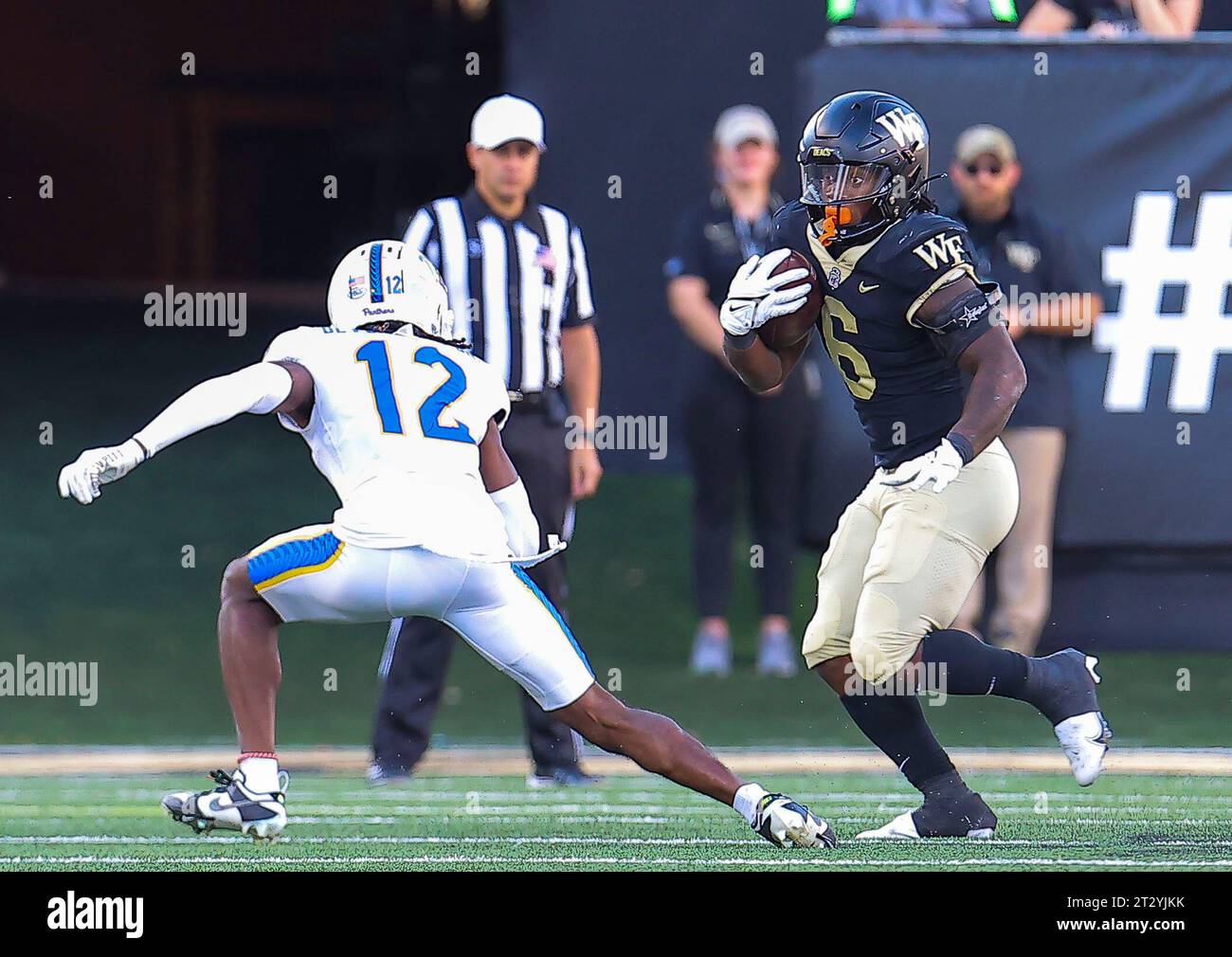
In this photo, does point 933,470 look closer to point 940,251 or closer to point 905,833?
point 940,251

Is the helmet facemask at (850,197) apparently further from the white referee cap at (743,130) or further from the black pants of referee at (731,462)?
the black pants of referee at (731,462)

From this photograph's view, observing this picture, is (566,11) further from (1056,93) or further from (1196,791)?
(1196,791)

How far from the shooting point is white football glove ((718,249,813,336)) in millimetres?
4961

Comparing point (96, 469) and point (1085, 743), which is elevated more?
point (96, 469)

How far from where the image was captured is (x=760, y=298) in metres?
4.96

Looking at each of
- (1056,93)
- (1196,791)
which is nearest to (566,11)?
(1056,93)

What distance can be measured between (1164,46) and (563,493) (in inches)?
109

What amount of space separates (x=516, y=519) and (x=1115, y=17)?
4106 millimetres

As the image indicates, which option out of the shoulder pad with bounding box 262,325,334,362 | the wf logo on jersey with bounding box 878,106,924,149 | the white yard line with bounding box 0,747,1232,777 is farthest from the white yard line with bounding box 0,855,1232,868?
the white yard line with bounding box 0,747,1232,777

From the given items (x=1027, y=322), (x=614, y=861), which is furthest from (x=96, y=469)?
(x=1027, y=322)

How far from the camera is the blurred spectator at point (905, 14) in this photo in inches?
317

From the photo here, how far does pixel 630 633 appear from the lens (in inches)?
Result: 342

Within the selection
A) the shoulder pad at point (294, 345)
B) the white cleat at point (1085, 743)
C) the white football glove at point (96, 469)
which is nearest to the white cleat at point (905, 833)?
the white cleat at point (1085, 743)

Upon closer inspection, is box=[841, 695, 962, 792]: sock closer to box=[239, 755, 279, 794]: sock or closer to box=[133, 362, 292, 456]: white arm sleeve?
box=[239, 755, 279, 794]: sock
